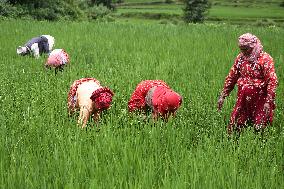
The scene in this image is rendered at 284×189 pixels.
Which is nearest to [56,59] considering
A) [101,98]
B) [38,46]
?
[38,46]

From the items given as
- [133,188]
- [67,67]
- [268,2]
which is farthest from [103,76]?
[268,2]

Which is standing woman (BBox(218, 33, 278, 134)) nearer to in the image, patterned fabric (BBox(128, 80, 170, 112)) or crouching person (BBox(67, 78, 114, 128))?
patterned fabric (BBox(128, 80, 170, 112))

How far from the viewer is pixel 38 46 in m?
7.93

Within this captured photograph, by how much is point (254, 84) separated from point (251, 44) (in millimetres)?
423

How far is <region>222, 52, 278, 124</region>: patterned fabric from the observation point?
4168 millimetres

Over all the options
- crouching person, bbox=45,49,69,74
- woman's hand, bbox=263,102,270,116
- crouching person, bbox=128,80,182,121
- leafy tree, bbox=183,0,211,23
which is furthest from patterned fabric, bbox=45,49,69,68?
leafy tree, bbox=183,0,211,23

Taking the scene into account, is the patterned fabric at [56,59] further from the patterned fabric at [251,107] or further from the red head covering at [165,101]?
the patterned fabric at [251,107]

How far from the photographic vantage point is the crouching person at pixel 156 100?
12.5ft

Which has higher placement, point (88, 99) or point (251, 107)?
point (88, 99)

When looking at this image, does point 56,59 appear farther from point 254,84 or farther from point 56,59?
point 254,84

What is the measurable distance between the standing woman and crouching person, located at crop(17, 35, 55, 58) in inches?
170

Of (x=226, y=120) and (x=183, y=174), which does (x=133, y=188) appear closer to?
(x=183, y=174)

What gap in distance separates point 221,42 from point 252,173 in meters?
9.53

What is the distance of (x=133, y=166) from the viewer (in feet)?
9.26
